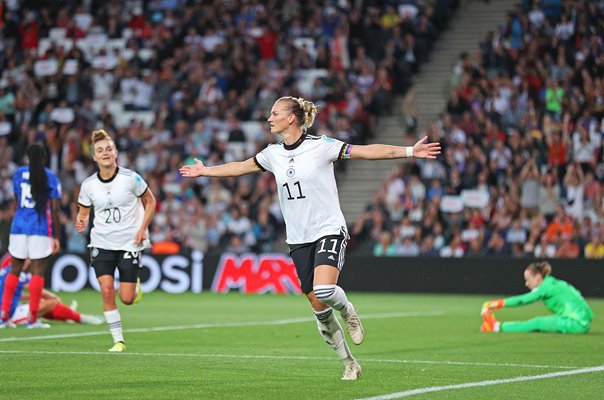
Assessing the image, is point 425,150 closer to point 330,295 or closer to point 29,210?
point 330,295

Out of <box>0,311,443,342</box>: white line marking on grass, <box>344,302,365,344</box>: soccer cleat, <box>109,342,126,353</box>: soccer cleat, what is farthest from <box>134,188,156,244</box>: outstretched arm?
<box>344,302,365,344</box>: soccer cleat

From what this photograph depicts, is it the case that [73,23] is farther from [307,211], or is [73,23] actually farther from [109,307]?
[307,211]

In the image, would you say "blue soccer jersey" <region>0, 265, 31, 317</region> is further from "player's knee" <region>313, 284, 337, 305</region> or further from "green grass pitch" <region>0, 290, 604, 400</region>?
"player's knee" <region>313, 284, 337, 305</region>

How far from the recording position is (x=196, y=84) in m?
33.1

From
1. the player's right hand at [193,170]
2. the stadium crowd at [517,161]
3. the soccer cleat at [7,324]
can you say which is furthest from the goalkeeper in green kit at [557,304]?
the stadium crowd at [517,161]

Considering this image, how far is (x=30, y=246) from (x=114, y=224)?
8.90 ft

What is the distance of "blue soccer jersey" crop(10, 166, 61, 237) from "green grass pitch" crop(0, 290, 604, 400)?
1281 mm

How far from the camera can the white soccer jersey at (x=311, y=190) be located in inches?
407

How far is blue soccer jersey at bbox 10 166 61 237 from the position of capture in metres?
15.7

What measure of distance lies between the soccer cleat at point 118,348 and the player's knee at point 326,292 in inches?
145

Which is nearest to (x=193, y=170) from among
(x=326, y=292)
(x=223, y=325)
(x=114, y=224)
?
(x=326, y=292)

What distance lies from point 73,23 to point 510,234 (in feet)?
51.5

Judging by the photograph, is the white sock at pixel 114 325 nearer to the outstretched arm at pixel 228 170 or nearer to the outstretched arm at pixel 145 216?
the outstretched arm at pixel 145 216

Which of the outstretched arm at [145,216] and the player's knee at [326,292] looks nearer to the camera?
the player's knee at [326,292]
